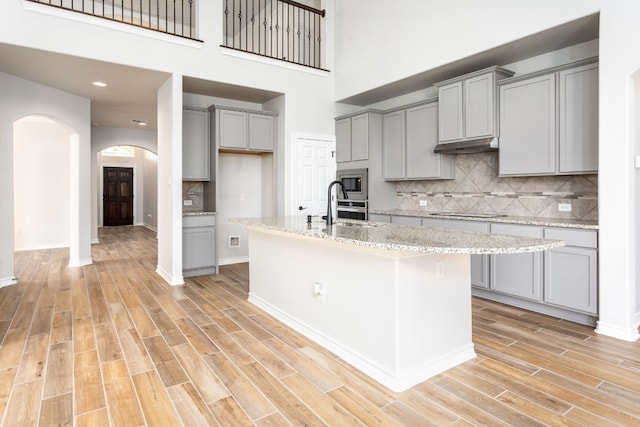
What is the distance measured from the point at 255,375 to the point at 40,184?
23.9ft

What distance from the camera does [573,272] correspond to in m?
3.28

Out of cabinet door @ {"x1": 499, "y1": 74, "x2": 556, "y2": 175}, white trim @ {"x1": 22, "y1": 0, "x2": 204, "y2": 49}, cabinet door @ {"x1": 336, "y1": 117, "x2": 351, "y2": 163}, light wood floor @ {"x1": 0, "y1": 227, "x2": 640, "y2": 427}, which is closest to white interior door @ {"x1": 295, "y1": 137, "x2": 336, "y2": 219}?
cabinet door @ {"x1": 336, "y1": 117, "x2": 351, "y2": 163}

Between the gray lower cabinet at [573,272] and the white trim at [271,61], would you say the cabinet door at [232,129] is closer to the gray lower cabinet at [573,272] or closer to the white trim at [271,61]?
the white trim at [271,61]

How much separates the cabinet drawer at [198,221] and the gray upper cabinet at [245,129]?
3.30 ft

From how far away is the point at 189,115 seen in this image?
17.5ft

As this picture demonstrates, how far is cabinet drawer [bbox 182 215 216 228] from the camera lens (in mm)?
5089

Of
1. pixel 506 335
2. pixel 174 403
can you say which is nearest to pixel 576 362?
pixel 506 335

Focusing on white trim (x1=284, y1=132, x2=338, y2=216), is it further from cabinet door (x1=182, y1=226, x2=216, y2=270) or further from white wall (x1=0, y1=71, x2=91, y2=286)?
white wall (x1=0, y1=71, x2=91, y2=286)

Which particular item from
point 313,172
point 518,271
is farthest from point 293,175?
point 518,271

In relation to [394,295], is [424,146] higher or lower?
higher

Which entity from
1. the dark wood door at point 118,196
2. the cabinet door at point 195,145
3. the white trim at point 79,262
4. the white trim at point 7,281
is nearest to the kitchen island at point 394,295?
the cabinet door at point 195,145

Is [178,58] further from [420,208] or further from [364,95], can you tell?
[420,208]

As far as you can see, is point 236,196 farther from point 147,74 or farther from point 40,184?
point 40,184

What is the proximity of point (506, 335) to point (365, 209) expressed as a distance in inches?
109
